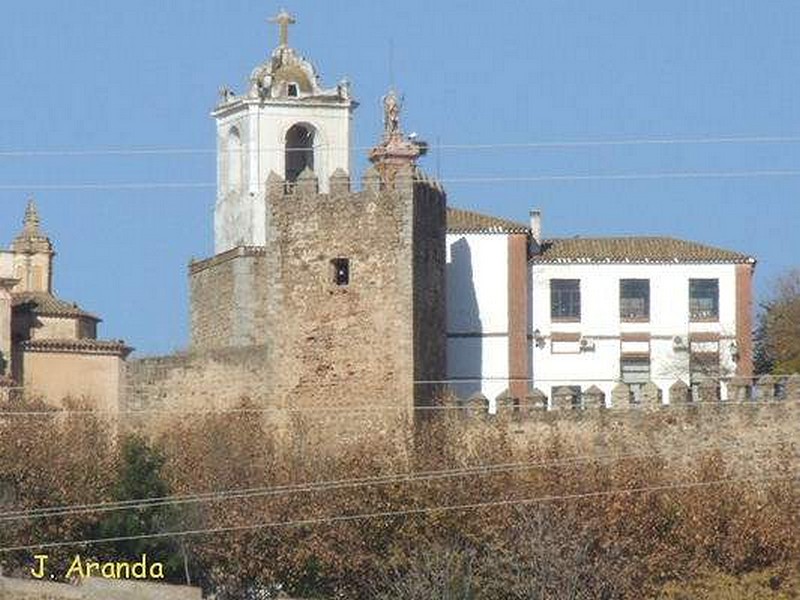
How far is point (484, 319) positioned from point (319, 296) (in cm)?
488

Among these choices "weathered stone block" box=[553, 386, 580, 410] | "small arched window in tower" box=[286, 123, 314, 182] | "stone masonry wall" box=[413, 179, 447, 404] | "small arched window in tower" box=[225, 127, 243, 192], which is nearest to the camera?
"weathered stone block" box=[553, 386, 580, 410]

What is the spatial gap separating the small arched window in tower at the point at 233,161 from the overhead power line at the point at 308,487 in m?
10.8

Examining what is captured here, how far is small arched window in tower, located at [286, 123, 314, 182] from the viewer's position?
281 ft

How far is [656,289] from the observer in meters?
85.4

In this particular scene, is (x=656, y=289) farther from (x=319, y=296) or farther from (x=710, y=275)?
(x=319, y=296)

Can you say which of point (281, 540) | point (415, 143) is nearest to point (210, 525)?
point (281, 540)

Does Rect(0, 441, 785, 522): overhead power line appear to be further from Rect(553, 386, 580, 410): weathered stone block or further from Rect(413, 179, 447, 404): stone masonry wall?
Rect(413, 179, 447, 404): stone masonry wall

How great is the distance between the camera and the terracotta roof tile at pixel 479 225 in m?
84.1

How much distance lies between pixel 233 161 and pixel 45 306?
15.2ft

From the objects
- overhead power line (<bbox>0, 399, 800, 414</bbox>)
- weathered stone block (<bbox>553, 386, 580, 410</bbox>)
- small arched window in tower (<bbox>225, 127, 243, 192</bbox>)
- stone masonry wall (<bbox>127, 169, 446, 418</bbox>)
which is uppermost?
small arched window in tower (<bbox>225, 127, 243, 192</bbox>)

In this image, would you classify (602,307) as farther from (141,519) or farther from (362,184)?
(141,519)

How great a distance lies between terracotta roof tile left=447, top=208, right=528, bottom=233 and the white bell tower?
7.57 feet

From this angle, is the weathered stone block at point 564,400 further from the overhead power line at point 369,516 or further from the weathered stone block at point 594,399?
the overhead power line at point 369,516

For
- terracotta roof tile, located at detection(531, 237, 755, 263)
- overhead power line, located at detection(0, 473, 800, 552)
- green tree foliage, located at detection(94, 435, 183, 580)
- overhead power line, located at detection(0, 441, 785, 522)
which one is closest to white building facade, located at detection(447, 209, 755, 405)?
terracotta roof tile, located at detection(531, 237, 755, 263)
